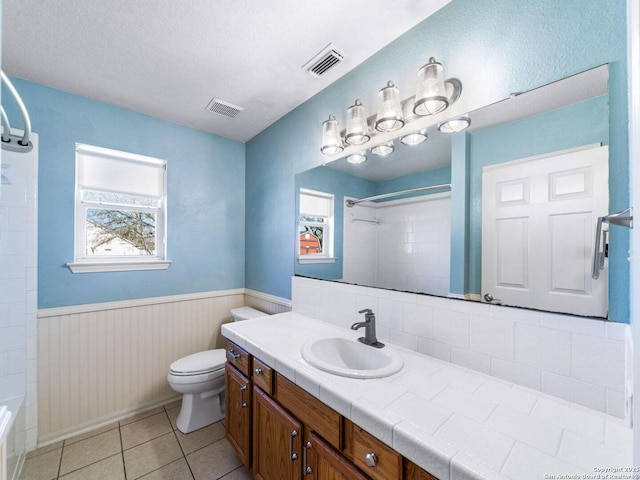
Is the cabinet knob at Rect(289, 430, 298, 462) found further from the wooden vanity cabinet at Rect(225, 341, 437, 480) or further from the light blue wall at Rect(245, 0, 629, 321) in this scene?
the light blue wall at Rect(245, 0, 629, 321)

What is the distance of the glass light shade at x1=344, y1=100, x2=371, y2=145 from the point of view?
64.4 inches

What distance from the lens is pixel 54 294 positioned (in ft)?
6.46

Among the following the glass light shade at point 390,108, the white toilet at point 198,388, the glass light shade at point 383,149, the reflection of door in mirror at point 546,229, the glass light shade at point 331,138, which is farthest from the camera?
the white toilet at point 198,388

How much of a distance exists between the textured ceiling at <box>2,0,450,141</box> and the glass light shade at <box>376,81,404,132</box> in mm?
327

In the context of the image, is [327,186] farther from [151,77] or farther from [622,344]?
[622,344]

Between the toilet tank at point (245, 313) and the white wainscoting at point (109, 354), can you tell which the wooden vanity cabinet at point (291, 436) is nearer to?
the toilet tank at point (245, 313)

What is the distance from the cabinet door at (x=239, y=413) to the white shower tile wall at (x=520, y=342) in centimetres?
83

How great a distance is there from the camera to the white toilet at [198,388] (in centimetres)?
202

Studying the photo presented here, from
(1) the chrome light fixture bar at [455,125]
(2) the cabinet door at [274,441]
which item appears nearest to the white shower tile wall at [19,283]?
(2) the cabinet door at [274,441]

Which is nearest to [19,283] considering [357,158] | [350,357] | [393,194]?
[350,357]

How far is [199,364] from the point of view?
213 centimetres

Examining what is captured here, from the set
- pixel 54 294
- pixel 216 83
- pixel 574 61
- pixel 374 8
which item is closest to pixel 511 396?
pixel 574 61

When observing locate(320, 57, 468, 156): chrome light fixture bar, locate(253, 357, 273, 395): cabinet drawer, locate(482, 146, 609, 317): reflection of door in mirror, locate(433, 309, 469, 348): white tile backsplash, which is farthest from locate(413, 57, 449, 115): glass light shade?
locate(253, 357, 273, 395): cabinet drawer

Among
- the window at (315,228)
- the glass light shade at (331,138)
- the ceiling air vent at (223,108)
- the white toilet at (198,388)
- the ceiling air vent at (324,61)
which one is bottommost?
the white toilet at (198,388)
